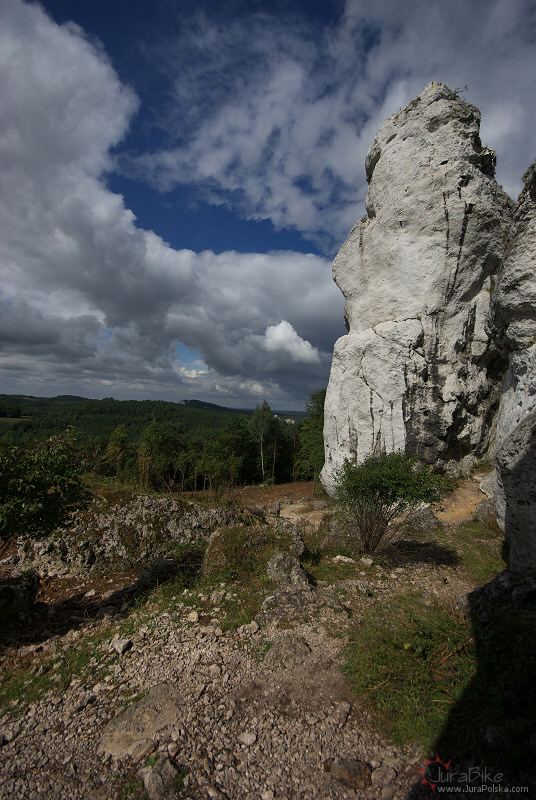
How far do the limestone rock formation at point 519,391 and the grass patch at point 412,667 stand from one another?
8.84 feet

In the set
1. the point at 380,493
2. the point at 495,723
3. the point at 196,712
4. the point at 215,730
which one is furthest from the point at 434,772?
the point at 380,493

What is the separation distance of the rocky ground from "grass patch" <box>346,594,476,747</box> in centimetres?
20

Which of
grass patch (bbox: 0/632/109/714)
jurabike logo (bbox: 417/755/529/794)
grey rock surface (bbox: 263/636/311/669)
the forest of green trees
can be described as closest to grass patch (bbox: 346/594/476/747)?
jurabike logo (bbox: 417/755/529/794)

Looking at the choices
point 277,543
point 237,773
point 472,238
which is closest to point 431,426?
point 472,238

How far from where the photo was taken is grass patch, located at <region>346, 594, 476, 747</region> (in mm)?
3475

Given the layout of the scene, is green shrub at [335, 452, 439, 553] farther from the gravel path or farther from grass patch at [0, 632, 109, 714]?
grass patch at [0, 632, 109, 714]

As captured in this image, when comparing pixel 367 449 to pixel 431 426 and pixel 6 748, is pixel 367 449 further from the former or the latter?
pixel 6 748

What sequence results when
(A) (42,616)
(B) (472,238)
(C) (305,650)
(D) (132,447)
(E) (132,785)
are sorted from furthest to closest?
(D) (132,447) < (B) (472,238) < (A) (42,616) < (C) (305,650) < (E) (132,785)

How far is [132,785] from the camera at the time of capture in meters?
2.98

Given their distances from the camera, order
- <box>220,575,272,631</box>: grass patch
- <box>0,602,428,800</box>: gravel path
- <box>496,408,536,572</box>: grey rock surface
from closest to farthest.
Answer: <box>0,602,428,800</box>: gravel path
<box>220,575,272,631</box>: grass patch
<box>496,408,536,572</box>: grey rock surface

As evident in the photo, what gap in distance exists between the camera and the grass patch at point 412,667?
3.47 meters

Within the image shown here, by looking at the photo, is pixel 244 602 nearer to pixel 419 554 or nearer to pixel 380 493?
pixel 380 493

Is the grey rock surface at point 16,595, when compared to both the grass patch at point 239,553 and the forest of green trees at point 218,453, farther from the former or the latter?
the forest of green trees at point 218,453

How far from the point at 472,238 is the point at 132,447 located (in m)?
35.2
